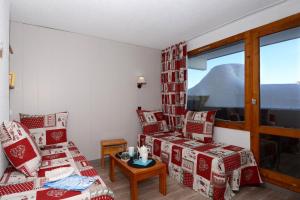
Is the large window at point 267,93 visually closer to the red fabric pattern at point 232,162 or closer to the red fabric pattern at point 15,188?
the red fabric pattern at point 232,162

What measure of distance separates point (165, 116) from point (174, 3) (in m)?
2.43

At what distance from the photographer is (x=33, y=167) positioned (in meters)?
1.59

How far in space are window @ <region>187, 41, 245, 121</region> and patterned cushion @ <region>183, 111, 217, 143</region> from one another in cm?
31

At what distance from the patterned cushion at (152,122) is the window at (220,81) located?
2.16ft

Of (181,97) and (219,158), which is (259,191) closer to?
(219,158)

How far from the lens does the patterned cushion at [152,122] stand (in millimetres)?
3514

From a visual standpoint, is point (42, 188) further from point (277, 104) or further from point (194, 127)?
point (277, 104)

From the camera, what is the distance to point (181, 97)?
11.7ft

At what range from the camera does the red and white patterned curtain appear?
11.6ft

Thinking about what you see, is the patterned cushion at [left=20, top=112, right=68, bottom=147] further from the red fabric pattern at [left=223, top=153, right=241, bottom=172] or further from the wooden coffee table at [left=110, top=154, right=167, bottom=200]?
the red fabric pattern at [left=223, top=153, right=241, bottom=172]

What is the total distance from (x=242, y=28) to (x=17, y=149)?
3.20 metres

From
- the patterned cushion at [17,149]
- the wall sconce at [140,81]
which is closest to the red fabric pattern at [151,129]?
the wall sconce at [140,81]

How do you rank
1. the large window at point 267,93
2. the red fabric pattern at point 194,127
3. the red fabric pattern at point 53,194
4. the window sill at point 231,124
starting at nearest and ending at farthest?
the red fabric pattern at point 53,194 → the large window at point 267,93 → the window sill at point 231,124 → the red fabric pattern at point 194,127

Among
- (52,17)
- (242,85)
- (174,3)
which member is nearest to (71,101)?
(52,17)
